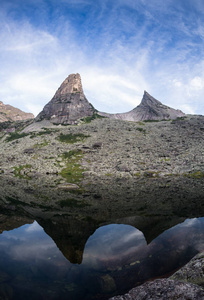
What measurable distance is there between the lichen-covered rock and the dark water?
179cm

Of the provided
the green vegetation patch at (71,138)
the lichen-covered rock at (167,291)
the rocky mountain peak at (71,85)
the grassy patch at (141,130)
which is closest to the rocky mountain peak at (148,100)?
the rocky mountain peak at (71,85)

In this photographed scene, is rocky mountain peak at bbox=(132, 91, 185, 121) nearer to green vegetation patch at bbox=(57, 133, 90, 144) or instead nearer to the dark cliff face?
the dark cliff face

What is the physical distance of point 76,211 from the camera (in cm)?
1382

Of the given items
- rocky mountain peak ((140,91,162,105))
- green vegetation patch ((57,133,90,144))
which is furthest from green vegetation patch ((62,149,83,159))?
rocky mountain peak ((140,91,162,105))

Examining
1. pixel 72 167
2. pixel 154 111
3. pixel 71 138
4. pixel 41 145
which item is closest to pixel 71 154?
pixel 72 167

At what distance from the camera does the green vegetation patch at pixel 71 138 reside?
60.8m

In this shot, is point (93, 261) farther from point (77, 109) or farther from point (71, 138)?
point (77, 109)

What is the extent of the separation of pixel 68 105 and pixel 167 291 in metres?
98.4

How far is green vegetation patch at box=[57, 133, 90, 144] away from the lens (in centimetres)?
6083

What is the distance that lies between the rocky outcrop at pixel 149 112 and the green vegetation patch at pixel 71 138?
137 ft

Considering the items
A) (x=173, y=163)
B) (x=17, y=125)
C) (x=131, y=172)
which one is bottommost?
(x=131, y=172)

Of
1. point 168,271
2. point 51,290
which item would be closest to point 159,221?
point 168,271

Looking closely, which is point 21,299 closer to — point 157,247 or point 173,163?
point 157,247

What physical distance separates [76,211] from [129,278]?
851 centimetres
